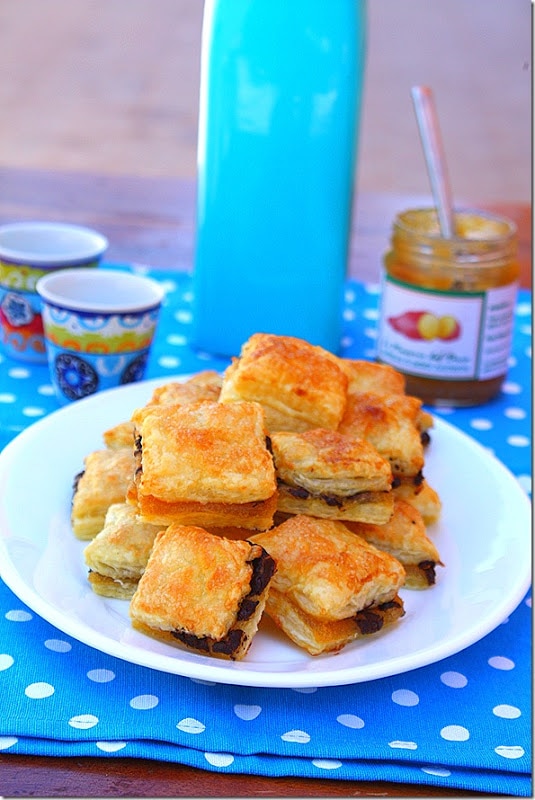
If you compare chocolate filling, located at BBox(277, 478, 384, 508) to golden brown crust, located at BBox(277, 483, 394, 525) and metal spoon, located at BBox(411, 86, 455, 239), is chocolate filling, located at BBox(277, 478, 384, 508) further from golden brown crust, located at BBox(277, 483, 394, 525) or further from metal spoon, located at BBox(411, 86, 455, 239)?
metal spoon, located at BBox(411, 86, 455, 239)

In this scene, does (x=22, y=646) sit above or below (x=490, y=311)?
below

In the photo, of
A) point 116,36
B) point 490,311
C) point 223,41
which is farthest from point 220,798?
point 116,36

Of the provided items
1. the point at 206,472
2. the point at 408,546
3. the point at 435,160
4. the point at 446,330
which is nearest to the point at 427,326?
the point at 446,330

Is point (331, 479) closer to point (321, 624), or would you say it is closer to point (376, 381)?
point (321, 624)

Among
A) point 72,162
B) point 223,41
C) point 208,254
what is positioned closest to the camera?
point 223,41

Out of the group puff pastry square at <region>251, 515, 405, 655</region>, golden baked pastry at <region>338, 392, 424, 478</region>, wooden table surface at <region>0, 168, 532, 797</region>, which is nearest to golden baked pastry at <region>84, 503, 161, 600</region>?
puff pastry square at <region>251, 515, 405, 655</region>

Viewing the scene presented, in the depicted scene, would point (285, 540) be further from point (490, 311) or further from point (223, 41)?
point (223, 41)
